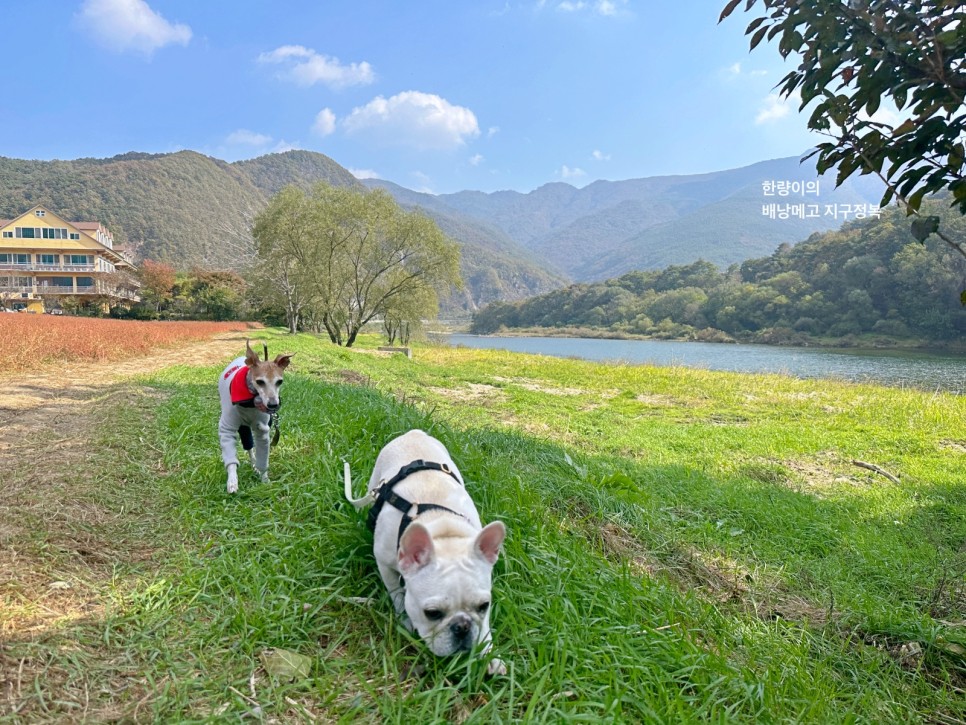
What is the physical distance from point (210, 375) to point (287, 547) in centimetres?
1023

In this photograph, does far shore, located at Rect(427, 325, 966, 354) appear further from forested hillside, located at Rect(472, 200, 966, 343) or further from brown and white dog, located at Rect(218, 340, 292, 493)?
brown and white dog, located at Rect(218, 340, 292, 493)

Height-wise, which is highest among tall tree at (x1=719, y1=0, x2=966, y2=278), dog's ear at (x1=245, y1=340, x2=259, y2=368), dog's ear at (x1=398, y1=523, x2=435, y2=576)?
tall tree at (x1=719, y1=0, x2=966, y2=278)

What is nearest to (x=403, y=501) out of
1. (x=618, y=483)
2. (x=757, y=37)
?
(x=757, y=37)

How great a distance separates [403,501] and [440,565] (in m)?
0.49

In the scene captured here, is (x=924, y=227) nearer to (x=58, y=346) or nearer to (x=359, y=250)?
(x=58, y=346)

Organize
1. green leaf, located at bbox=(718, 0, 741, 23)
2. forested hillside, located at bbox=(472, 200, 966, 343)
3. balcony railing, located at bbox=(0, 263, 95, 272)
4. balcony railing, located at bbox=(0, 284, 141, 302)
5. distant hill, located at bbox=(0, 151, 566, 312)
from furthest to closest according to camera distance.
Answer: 1. distant hill, located at bbox=(0, 151, 566, 312)
2. balcony railing, located at bbox=(0, 263, 95, 272)
3. balcony railing, located at bbox=(0, 284, 141, 302)
4. forested hillside, located at bbox=(472, 200, 966, 343)
5. green leaf, located at bbox=(718, 0, 741, 23)

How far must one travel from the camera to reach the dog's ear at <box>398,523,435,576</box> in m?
2.07

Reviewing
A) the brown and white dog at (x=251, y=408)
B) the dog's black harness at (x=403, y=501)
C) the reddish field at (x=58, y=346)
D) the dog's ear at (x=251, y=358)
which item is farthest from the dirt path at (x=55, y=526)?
the reddish field at (x=58, y=346)

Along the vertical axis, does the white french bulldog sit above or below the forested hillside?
below

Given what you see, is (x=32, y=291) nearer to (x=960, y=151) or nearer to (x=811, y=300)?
(x=960, y=151)

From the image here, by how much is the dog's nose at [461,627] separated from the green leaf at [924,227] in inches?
113

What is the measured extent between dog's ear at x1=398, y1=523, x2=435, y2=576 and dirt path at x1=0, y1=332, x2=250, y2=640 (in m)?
1.63

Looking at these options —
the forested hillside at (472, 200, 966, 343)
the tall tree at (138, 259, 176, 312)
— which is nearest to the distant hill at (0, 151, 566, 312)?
the tall tree at (138, 259, 176, 312)

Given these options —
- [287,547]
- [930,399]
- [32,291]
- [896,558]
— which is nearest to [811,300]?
[930,399]
